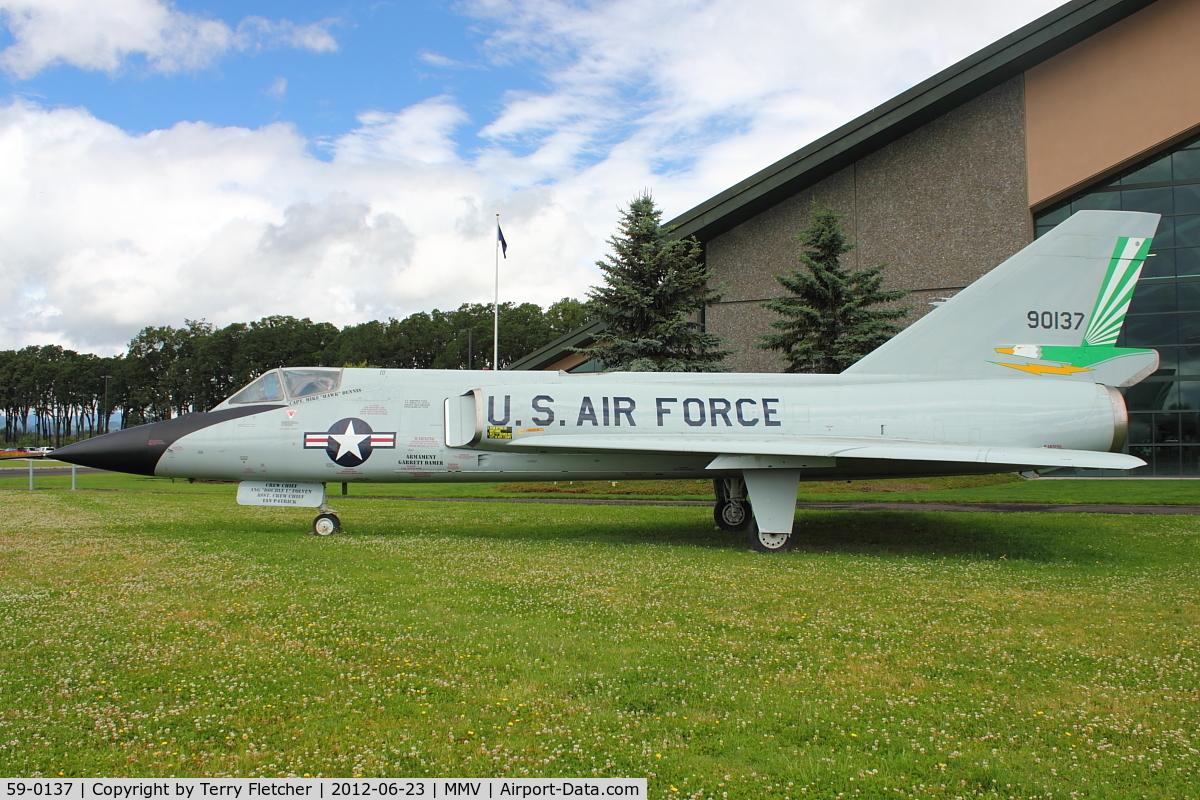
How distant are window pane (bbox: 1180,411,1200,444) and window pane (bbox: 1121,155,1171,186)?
837 centimetres

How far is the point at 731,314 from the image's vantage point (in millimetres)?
31156

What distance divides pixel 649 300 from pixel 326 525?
43.3 ft

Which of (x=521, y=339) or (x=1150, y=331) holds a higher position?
(x=521, y=339)

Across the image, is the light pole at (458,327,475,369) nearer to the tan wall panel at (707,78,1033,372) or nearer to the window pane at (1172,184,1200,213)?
the tan wall panel at (707,78,1033,372)

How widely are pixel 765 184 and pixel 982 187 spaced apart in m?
7.78

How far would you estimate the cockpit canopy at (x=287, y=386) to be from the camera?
1296 cm

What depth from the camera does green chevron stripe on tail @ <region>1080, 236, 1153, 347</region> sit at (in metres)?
13.1

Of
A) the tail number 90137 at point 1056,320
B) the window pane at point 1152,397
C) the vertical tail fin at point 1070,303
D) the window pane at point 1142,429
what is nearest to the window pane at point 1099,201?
the window pane at point 1152,397

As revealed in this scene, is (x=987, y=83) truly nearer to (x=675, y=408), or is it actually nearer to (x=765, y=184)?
(x=765, y=184)

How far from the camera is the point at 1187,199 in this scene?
2777 centimetres

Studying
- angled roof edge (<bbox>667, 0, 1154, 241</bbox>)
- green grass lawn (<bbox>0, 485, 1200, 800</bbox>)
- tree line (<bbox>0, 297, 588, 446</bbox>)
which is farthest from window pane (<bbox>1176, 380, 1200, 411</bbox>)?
tree line (<bbox>0, 297, 588, 446</bbox>)

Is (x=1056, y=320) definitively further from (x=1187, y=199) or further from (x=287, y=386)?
(x=1187, y=199)

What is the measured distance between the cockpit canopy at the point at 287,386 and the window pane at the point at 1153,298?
27971 mm

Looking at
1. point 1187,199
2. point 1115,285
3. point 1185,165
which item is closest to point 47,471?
point 1115,285
